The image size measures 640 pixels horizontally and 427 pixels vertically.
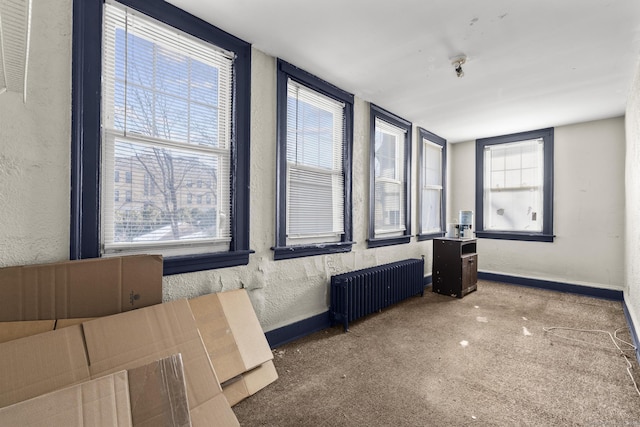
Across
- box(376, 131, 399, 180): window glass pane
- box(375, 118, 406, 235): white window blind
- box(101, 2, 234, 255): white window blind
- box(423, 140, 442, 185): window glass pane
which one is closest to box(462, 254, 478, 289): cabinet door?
box(375, 118, 406, 235): white window blind

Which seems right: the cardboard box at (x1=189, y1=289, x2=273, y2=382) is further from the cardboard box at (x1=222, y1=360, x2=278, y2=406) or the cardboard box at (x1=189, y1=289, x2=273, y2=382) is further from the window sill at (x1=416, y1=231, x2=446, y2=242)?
the window sill at (x1=416, y1=231, x2=446, y2=242)

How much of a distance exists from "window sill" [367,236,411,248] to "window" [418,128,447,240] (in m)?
0.57

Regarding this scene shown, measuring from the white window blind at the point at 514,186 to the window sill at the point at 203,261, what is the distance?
4853 millimetres

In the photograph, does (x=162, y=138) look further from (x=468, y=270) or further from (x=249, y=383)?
(x=468, y=270)

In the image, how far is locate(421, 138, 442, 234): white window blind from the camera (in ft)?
16.7

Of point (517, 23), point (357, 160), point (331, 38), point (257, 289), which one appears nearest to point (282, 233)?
point (257, 289)

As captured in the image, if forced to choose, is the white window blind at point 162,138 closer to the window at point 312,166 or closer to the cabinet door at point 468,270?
the window at point 312,166

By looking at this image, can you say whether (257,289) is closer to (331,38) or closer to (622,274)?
(331,38)

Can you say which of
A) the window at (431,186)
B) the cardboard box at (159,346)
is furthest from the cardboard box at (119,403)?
the window at (431,186)

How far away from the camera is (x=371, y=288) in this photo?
343cm

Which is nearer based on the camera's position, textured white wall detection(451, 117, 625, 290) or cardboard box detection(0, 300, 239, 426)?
cardboard box detection(0, 300, 239, 426)

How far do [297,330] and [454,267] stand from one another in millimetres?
2667

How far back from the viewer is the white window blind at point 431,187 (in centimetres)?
510

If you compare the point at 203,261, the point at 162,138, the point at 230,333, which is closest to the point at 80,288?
the point at 203,261
